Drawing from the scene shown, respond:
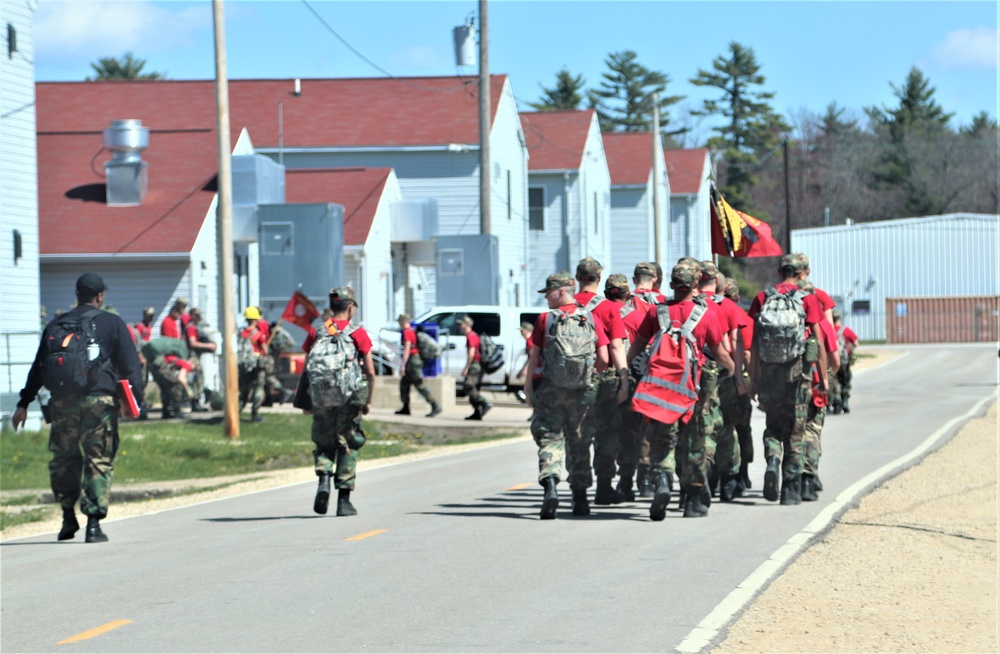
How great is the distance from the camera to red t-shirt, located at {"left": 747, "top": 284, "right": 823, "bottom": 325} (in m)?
12.1

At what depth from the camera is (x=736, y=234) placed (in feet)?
50.5

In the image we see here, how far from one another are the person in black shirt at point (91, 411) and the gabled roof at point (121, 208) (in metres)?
18.7

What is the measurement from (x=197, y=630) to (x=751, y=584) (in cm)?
331

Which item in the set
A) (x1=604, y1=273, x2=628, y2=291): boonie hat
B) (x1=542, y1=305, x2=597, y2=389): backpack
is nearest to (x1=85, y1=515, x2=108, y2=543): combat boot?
(x1=542, y1=305, x2=597, y2=389): backpack

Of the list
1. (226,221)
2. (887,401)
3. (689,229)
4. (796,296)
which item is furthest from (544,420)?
(689,229)

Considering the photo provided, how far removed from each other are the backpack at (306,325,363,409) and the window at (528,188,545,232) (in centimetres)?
4001

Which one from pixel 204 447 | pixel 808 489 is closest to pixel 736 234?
pixel 808 489

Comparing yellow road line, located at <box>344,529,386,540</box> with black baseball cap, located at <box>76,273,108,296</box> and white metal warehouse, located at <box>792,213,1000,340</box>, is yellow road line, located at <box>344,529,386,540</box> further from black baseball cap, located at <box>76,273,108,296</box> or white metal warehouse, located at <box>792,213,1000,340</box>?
white metal warehouse, located at <box>792,213,1000,340</box>

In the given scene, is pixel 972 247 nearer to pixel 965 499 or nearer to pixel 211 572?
pixel 965 499

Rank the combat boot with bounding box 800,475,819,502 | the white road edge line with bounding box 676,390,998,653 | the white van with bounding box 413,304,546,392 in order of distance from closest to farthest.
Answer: the white road edge line with bounding box 676,390,998,653, the combat boot with bounding box 800,475,819,502, the white van with bounding box 413,304,546,392

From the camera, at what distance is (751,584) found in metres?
8.93

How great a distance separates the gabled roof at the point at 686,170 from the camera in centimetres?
6481

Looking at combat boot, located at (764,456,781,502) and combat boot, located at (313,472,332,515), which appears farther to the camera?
combat boot, located at (764,456,781,502)

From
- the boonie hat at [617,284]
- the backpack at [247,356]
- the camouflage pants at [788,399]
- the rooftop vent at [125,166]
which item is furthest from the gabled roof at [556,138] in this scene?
the boonie hat at [617,284]
